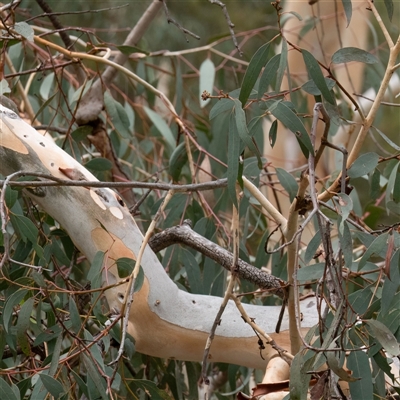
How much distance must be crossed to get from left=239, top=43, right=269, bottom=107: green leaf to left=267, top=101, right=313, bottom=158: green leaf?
1.5 inches

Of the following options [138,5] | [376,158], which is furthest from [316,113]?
[138,5]

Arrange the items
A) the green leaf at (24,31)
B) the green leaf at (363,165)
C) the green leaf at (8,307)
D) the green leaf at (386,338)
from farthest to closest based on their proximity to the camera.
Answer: the green leaf at (24,31) < the green leaf at (8,307) < the green leaf at (363,165) < the green leaf at (386,338)

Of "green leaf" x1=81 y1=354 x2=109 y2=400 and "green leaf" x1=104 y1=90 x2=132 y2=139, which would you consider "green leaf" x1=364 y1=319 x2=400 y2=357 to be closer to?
"green leaf" x1=81 y1=354 x2=109 y2=400

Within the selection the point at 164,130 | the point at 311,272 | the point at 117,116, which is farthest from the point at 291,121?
the point at 164,130

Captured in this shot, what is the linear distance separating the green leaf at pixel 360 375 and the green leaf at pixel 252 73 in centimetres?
30

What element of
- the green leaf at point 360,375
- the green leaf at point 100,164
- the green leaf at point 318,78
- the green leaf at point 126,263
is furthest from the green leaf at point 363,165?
the green leaf at point 100,164

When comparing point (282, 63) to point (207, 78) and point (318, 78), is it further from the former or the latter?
point (207, 78)

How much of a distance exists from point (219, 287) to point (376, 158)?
490mm

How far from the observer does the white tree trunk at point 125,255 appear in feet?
3.05

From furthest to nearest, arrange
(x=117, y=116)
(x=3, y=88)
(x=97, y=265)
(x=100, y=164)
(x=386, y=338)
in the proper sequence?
1. (x=117, y=116)
2. (x=100, y=164)
3. (x=3, y=88)
4. (x=97, y=265)
5. (x=386, y=338)

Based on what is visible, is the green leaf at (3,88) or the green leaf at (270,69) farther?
the green leaf at (3,88)

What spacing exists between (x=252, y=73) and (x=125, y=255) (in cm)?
32

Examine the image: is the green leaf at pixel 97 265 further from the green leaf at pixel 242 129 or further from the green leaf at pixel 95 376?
the green leaf at pixel 242 129

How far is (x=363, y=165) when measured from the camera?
758 millimetres
